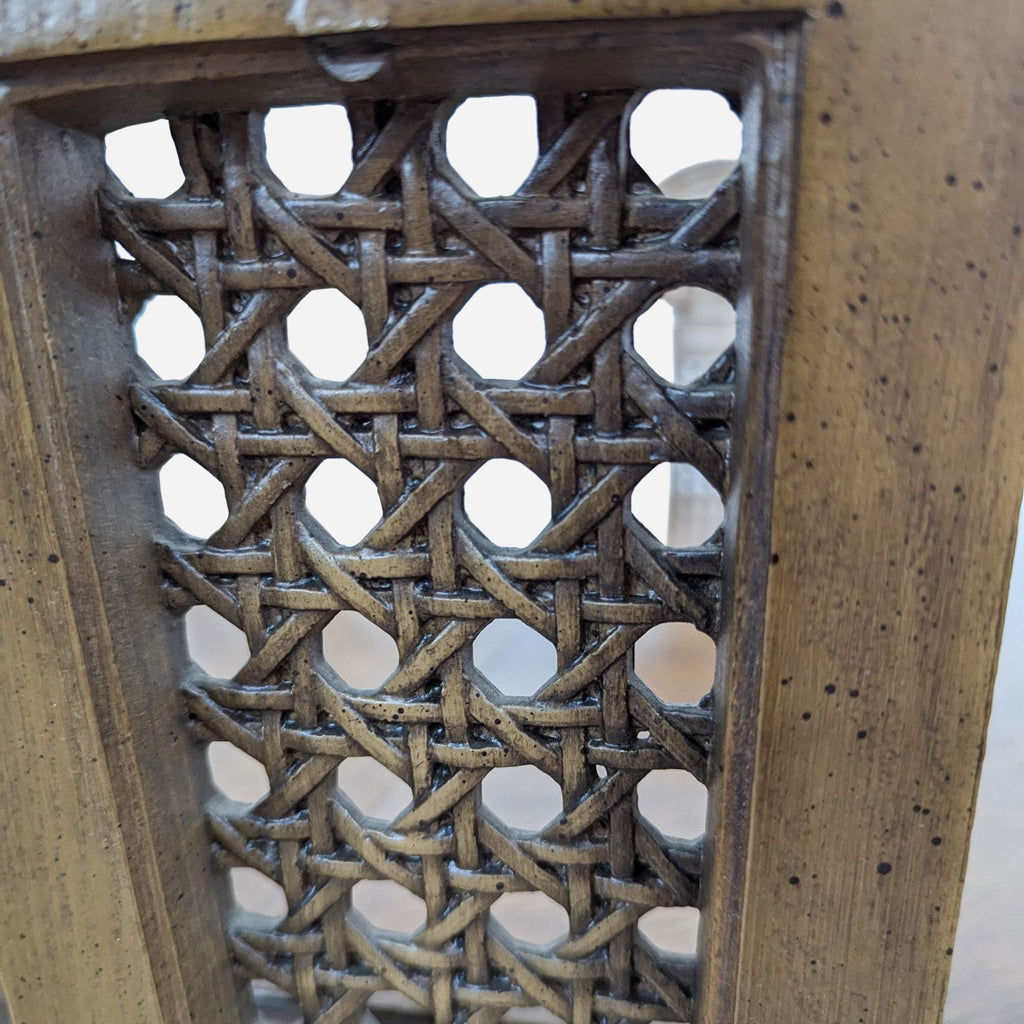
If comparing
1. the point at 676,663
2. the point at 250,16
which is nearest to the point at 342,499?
the point at 676,663

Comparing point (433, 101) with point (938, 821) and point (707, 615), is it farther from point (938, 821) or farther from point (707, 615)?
point (938, 821)

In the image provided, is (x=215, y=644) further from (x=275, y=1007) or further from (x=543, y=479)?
(x=543, y=479)

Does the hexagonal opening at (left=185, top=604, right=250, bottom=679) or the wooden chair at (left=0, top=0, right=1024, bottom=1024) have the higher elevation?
the hexagonal opening at (left=185, top=604, right=250, bottom=679)

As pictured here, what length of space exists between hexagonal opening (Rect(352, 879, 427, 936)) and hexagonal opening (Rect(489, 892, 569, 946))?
0.31ft

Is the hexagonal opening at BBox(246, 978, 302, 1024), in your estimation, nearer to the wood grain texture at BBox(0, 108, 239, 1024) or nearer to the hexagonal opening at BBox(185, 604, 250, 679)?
the wood grain texture at BBox(0, 108, 239, 1024)

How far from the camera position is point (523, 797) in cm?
107

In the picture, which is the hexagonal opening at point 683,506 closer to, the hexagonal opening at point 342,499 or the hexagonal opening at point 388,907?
the hexagonal opening at point 342,499

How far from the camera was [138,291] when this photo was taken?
50 centimetres

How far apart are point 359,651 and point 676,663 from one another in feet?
1.93

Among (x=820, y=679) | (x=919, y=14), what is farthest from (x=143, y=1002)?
(x=919, y=14)

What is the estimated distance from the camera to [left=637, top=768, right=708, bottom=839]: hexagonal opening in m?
1.07

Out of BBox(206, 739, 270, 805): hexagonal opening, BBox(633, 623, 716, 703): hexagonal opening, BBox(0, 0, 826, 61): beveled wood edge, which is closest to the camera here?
BBox(0, 0, 826, 61): beveled wood edge

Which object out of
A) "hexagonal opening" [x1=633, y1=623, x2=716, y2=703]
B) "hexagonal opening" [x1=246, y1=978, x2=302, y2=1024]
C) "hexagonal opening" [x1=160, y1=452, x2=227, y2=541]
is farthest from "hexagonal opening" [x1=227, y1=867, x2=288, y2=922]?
"hexagonal opening" [x1=160, y1=452, x2=227, y2=541]

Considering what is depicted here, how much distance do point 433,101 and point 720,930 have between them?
525 mm
